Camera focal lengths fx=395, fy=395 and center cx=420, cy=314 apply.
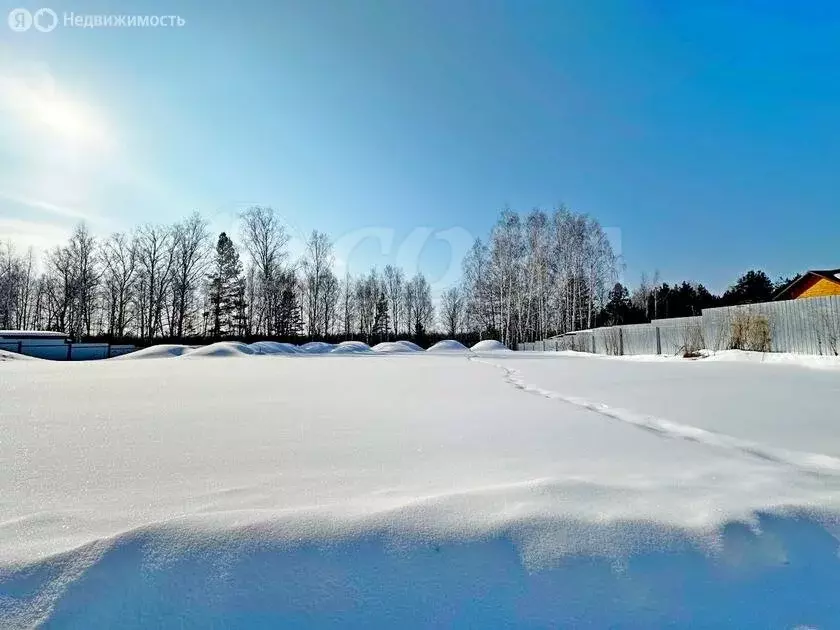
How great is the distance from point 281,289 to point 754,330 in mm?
24241

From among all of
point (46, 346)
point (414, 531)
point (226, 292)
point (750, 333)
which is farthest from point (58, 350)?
point (750, 333)

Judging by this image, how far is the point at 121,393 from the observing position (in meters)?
3.36

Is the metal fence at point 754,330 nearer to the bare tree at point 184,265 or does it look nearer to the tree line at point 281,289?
the tree line at point 281,289

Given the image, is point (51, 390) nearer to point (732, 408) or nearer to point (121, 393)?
point (121, 393)

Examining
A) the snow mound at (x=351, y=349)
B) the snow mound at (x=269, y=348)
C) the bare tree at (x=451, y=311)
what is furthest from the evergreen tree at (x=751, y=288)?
the snow mound at (x=269, y=348)

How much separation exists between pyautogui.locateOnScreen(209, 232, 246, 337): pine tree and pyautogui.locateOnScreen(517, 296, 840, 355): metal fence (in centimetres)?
2260

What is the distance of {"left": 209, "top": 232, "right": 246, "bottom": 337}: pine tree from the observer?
82.3 feet

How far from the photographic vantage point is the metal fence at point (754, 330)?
7.13m

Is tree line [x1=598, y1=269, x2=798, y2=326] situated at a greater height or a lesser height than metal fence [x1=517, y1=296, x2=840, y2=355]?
greater

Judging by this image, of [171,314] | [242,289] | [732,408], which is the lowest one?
[732,408]

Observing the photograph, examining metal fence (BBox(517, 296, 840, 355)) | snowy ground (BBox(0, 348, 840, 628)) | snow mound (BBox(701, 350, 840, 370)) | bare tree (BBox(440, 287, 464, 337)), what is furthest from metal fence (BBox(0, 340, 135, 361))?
bare tree (BBox(440, 287, 464, 337))

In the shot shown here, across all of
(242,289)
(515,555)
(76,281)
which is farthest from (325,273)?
(515,555)

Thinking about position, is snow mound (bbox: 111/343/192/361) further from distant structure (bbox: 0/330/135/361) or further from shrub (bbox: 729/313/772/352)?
shrub (bbox: 729/313/772/352)

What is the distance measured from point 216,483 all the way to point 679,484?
142 cm
